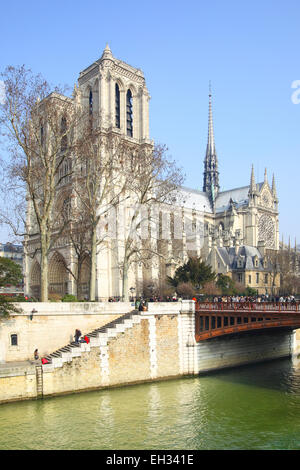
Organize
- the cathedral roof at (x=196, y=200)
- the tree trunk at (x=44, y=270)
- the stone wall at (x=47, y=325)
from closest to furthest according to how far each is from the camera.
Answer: the stone wall at (x=47, y=325), the tree trunk at (x=44, y=270), the cathedral roof at (x=196, y=200)

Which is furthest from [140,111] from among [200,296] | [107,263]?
Answer: [200,296]

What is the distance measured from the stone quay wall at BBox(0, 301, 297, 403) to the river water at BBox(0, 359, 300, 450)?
76 cm

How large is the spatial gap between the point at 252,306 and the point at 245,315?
675 mm

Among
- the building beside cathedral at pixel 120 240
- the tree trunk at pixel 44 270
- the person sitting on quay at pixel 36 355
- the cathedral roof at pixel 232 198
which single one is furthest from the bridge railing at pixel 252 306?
the cathedral roof at pixel 232 198

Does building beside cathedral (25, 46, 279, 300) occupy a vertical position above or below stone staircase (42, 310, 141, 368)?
above

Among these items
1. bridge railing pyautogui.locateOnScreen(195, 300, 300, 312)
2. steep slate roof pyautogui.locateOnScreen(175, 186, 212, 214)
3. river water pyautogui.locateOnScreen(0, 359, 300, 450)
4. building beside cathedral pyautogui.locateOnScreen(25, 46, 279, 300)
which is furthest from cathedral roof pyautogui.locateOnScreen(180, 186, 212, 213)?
river water pyautogui.locateOnScreen(0, 359, 300, 450)

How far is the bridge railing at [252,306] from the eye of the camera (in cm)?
2312

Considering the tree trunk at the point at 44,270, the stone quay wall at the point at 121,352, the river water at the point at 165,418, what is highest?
the tree trunk at the point at 44,270

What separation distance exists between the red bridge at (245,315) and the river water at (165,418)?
321 cm

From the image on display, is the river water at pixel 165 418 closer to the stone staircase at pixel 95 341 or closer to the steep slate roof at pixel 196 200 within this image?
the stone staircase at pixel 95 341

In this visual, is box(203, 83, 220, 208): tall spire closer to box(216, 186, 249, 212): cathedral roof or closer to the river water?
box(216, 186, 249, 212): cathedral roof

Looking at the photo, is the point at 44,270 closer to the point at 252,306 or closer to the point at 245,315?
the point at 245,315

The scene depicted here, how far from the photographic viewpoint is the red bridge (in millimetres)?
23188

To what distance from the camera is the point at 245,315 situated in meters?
25.3
